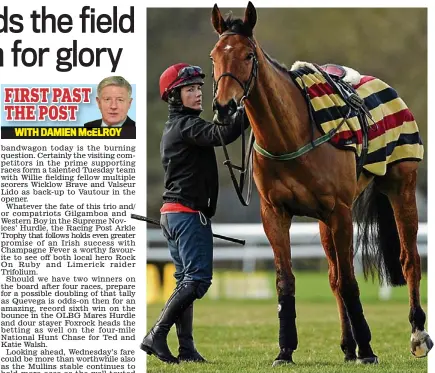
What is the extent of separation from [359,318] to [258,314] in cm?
489

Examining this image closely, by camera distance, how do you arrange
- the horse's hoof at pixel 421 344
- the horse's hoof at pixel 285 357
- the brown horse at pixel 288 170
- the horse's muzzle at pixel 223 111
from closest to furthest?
the horse's muzzle at pixel 223 111
the brown horse at pixel 288 170
the horse's hoof at pixel 285 357
the horse's hoof at pixel 421 344

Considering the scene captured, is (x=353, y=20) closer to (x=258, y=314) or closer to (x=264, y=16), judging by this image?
(x=264, y=16)

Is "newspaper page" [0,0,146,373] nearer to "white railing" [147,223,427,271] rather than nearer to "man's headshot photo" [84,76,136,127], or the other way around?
"man's headshot photo" [84,76,136,127]

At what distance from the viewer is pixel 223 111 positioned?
5.55 meters

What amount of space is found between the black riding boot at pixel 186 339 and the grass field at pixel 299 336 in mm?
139

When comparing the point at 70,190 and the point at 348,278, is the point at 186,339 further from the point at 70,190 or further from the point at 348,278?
the point at 70,190

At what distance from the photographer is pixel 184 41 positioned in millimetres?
19984

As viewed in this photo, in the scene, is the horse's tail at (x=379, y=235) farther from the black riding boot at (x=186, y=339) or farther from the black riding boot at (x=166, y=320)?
the black riding boot at (x=166, y=320)

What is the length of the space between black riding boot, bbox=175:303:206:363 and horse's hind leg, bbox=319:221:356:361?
923mm

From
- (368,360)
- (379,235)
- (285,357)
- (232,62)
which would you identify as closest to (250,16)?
(232,62)

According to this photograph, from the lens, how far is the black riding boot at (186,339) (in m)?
6.48

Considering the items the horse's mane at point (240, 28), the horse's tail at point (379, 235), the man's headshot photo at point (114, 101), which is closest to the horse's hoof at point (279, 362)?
the horse's tail at point (379, 235)

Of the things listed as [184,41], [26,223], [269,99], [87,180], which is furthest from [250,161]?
[184,41]

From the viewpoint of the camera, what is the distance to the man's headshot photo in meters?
6.71
